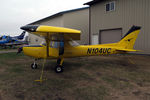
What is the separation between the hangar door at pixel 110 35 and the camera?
1219 centimetres

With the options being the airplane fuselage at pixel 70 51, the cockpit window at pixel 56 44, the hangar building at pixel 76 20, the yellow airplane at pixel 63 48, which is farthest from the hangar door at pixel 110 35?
the cockpit window at pixel 56 44

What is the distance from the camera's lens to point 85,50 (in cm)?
627

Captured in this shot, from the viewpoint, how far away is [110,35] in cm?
1286

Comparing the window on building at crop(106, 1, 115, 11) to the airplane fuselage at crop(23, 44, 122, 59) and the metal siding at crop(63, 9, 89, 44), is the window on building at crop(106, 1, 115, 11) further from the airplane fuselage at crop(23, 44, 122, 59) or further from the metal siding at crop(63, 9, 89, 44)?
the airplane fuselage at crop(23, 44, 122, 59)

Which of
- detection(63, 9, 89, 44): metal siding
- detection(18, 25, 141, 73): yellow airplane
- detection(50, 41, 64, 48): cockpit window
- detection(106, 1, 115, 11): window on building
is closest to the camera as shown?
detection(18, 25, 141, 73): yellow airplane

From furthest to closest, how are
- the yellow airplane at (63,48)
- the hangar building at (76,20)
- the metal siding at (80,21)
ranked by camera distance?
the metal siding at (80,21) → the hangar building at (76,20) → the yellow airplane at (63,48)

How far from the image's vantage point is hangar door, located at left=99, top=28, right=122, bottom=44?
480 inches

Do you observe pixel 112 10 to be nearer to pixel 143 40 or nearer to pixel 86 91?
pixel 143 40

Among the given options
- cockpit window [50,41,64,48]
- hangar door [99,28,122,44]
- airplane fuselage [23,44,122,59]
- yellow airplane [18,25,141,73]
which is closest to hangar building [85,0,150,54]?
hangar door [99,28,122,44]

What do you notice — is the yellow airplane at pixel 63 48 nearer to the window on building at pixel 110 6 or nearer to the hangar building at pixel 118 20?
the hangar building at pixel 118 20

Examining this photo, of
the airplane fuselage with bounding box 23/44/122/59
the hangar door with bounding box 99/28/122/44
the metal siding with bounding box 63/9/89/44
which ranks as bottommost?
the airplane fuselage with bounding box 23/44/122/59

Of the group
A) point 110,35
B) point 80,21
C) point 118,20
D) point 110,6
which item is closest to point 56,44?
point 110,35

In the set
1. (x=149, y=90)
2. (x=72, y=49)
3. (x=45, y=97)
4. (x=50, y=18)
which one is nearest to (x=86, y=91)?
(x=45, y=97)

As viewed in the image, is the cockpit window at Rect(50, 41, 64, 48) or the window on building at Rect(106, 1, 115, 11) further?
the window on building at Rect(106, 1, 115, 11)
